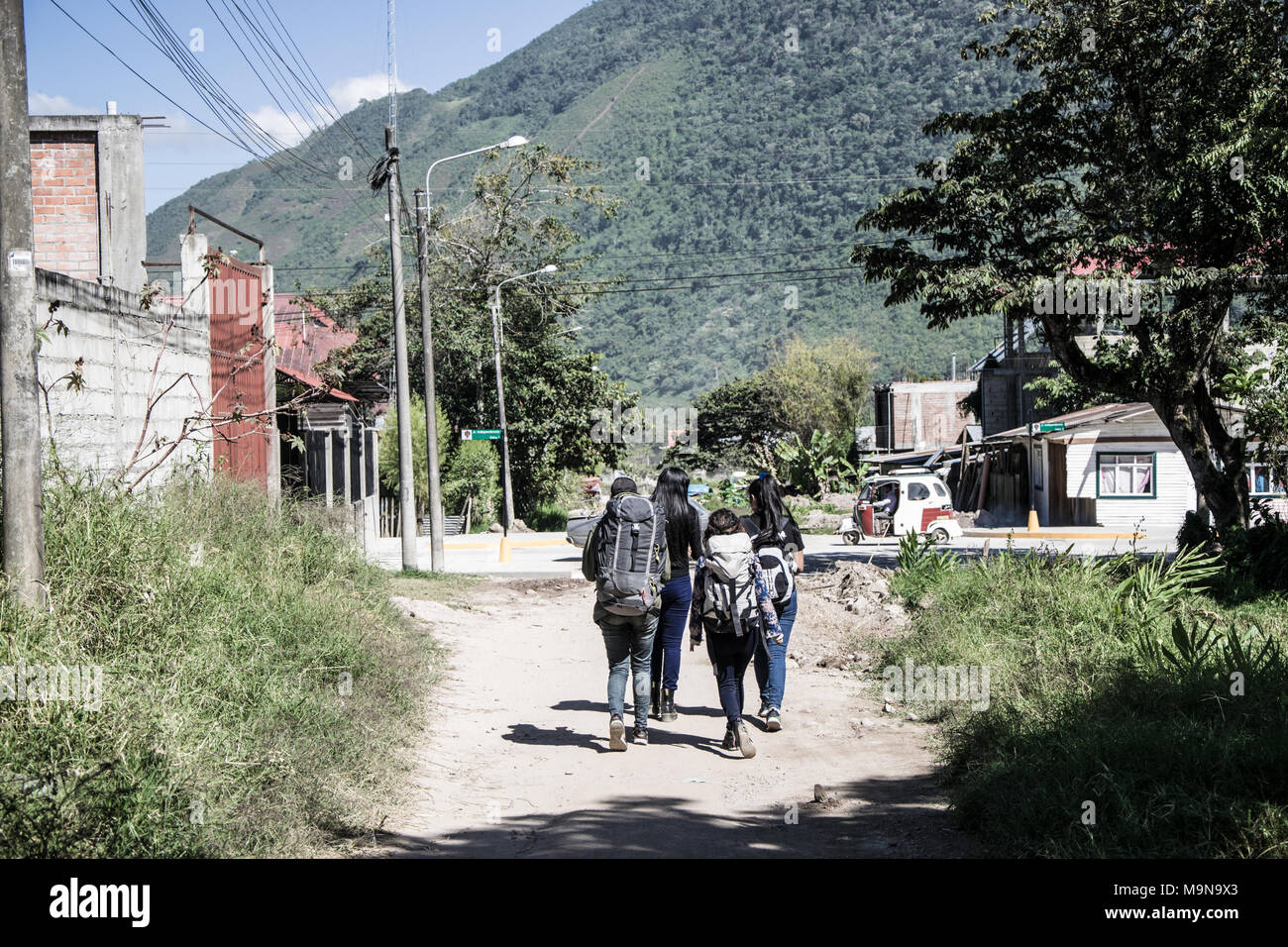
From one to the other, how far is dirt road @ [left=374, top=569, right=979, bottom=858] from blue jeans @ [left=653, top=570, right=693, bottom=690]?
0.39 meters

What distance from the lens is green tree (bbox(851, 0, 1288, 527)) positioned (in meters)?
18.2

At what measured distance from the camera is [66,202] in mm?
13562

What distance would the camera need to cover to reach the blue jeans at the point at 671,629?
8555mm

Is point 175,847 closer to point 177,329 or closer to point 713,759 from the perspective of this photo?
point 713,759

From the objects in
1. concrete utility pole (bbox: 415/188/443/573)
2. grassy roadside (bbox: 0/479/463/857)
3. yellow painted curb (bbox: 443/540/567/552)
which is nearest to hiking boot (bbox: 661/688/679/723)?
grassy roadside (bbox: 0/479/463/857)

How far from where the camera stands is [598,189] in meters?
44.6

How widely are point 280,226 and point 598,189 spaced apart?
137828mm

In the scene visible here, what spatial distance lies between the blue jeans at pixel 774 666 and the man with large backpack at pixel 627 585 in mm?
884

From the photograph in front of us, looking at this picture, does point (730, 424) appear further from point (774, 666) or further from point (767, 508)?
point (774, 666)

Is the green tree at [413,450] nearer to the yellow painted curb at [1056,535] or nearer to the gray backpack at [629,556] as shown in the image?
the yellow painted curb at [1056,535]

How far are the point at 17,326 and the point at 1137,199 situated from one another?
1813 cm

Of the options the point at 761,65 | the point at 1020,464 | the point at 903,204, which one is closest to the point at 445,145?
the point at 761,65

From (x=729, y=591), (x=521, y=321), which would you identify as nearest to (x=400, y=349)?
(x=729, y=591)

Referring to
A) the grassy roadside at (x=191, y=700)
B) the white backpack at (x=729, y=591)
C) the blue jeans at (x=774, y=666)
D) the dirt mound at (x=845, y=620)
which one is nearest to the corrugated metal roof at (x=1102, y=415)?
the dirt mound at (x=845, y=620)
